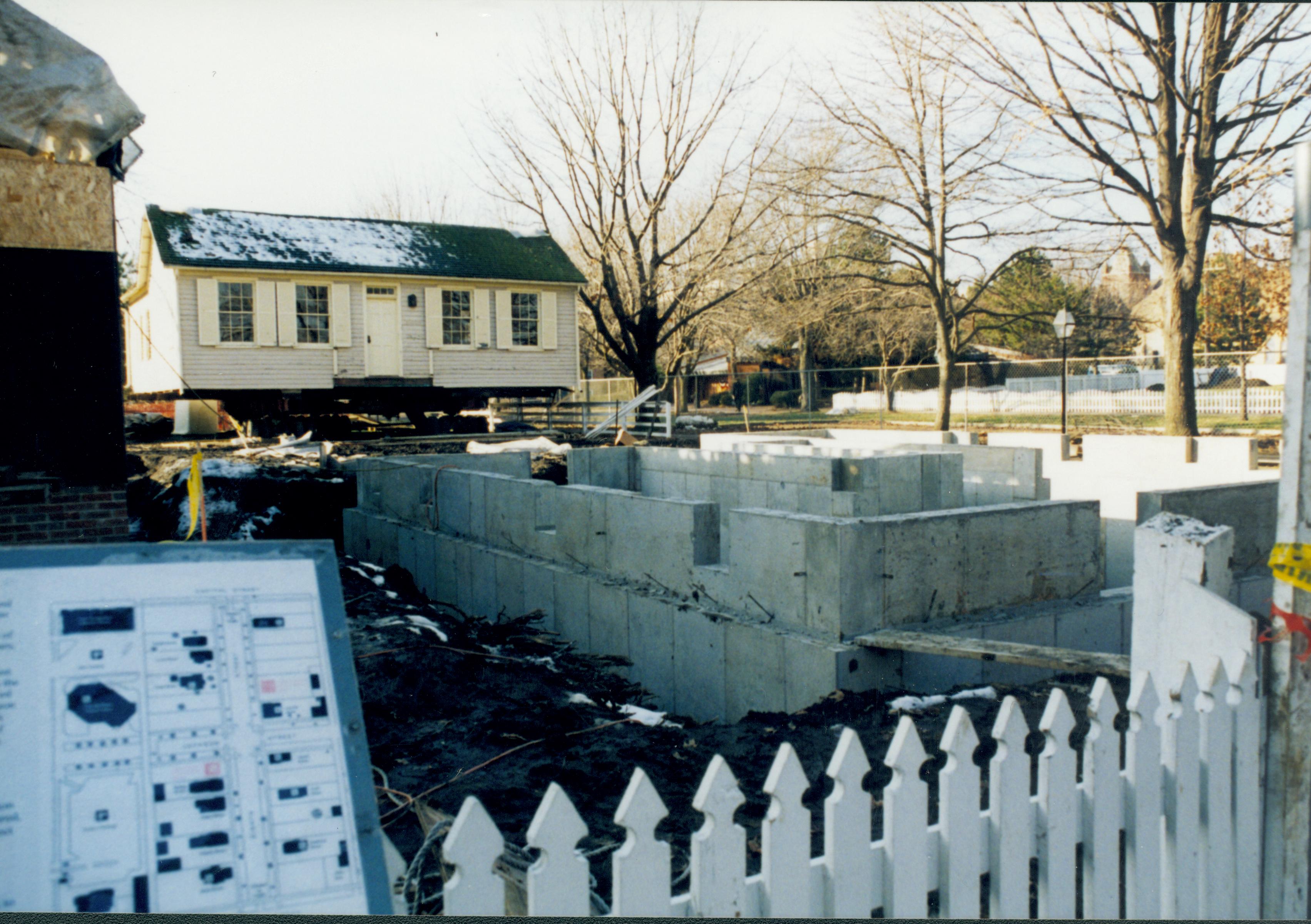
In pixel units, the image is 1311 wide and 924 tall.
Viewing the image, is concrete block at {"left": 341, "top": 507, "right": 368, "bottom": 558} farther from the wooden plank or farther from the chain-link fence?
the chain-link fence

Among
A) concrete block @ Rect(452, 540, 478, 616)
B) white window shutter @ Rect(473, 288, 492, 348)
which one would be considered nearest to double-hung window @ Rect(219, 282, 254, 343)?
white window shutter @ Rect(473, 288, 492, 348)

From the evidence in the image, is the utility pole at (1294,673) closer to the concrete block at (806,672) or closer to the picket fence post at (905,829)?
the picket fence post at (905,829)

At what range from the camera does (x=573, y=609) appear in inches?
365

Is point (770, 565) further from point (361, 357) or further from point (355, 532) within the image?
point (361, 357)

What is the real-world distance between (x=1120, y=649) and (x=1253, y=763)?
438cm

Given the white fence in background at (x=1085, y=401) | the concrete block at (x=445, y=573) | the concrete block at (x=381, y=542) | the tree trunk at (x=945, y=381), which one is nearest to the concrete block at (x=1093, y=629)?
the concrete block at (x=445, y=573)

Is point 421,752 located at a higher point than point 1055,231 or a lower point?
lower

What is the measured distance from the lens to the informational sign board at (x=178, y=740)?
1.69 m

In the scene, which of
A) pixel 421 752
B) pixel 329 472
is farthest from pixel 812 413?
pixel 421 752

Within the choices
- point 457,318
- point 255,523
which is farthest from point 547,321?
point 255,523

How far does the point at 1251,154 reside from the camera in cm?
1572

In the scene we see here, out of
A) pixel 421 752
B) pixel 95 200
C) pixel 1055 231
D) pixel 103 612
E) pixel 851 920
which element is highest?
pixel 1055 231

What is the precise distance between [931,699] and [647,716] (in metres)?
1.89

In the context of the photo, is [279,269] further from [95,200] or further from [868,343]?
[868,343]
